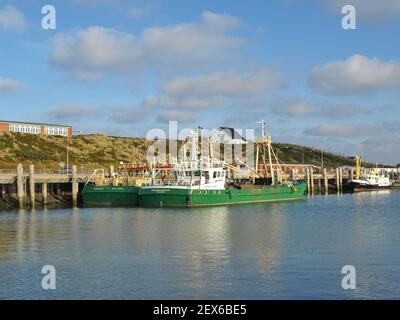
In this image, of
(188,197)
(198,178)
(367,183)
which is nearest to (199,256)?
(188,197)

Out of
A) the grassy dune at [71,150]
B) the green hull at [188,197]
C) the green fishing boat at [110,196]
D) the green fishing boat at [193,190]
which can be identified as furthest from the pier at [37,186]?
the grassy dune at [71,150]

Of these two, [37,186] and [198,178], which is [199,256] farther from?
[37,186]

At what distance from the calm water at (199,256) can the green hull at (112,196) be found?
15401 millimetres

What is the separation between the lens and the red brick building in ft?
418

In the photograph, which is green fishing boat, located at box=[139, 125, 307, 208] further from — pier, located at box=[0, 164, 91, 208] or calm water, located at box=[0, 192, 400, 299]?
calm water, located at box=[0, 192, 400, 299]

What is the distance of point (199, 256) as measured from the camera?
1256 inches

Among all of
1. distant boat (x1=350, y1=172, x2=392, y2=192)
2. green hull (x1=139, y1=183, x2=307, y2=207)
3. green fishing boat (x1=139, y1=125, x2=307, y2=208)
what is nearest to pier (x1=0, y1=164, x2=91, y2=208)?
green hull (x1=139, y1=183, x2=307, y2=207)

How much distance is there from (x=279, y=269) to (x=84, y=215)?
31616 mm

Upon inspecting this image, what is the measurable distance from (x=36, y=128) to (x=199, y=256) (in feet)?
361

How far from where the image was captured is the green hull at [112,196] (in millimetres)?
69188

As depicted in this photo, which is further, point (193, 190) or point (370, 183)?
point (370, 183)

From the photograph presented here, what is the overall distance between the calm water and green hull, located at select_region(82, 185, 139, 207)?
50.5 ft
